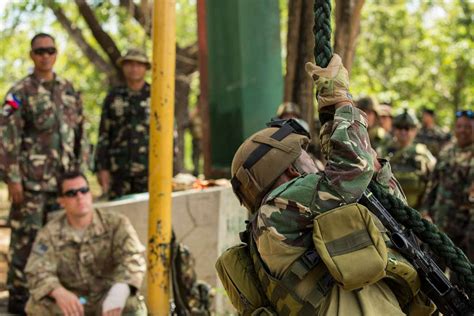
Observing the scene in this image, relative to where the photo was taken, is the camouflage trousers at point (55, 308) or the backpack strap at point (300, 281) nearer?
the backpack strap at point (300, 281)

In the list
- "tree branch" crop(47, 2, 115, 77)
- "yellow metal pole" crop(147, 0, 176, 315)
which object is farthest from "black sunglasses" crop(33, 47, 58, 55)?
"tree branch" crop(47, 2, 115, 77)

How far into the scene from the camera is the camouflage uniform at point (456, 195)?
8.02 meters

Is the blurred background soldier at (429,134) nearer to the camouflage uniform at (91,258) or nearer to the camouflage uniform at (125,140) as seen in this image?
the camouflage uniform at (125,140)

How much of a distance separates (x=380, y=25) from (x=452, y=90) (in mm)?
2639

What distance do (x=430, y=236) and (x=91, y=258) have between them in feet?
10.3

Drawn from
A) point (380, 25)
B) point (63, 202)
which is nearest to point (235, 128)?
point (63, 202)

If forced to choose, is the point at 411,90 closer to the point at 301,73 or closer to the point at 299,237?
the point at 301,73

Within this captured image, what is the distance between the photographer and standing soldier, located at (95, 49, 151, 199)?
26.1ft

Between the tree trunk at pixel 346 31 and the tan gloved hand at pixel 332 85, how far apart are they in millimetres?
5117

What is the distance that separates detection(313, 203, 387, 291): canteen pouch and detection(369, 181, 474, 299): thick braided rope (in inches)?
9.6

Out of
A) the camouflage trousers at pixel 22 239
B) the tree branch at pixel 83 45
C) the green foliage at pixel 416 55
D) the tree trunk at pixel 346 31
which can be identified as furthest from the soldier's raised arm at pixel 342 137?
the green foliage at pixel 416 55

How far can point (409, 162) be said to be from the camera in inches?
352

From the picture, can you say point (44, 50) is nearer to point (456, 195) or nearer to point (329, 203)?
point (456, 195)

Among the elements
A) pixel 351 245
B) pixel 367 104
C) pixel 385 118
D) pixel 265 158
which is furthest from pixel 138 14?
pixel 351 245
